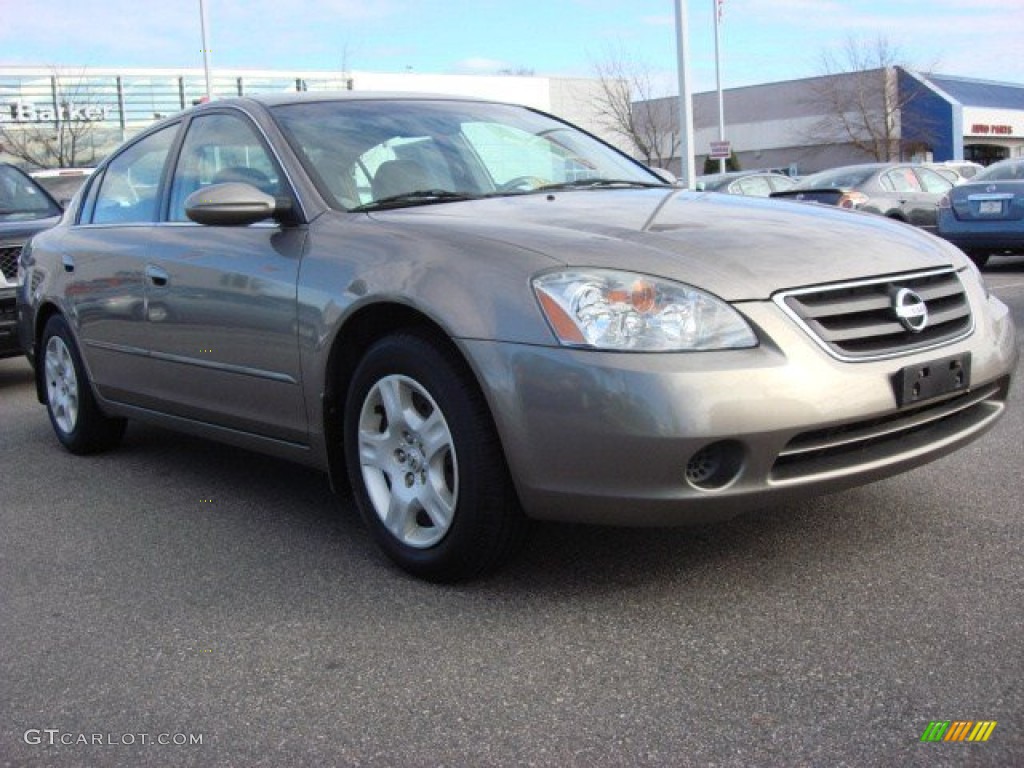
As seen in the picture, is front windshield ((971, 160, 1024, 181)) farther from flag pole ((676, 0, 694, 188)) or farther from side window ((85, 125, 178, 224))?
side window ((85, 125, 178, 224))

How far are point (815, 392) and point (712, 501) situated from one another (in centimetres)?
39

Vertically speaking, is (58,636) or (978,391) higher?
(978,391)

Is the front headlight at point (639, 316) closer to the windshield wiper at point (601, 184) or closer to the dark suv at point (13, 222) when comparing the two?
the windshield wiper at point (601, 184)

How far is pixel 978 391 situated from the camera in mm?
3475

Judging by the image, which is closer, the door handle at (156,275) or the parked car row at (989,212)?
the door handle at (156,275)

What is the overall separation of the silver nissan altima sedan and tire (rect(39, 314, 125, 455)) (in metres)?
0.82

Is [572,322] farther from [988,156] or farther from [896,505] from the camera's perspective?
[988,156]

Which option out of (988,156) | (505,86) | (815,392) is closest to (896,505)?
(815,392)

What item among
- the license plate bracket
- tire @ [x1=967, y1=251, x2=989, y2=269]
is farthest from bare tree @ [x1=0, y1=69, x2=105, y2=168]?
the license plate bracket

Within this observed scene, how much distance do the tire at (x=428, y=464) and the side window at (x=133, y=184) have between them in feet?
6.08

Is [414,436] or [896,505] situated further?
[896,505]

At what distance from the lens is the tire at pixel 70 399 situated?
5.40 metres

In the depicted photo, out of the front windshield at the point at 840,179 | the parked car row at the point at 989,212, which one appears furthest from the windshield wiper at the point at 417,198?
the front windshield at the point at 840,179

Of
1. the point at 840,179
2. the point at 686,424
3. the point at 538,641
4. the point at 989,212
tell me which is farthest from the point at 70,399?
the point at 840,179
